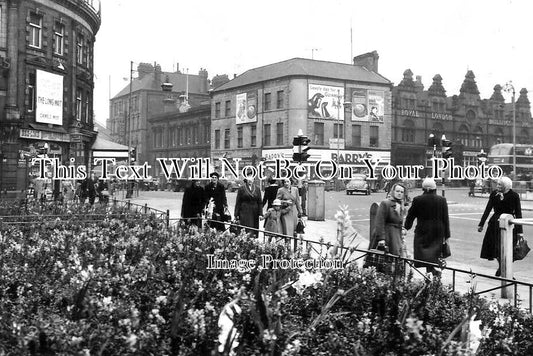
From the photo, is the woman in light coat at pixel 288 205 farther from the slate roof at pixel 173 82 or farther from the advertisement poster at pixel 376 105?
the slate roof at pixel 173 82

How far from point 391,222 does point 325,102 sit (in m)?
46.3

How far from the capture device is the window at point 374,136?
57219 millimetres

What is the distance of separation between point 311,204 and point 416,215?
41.7 ft

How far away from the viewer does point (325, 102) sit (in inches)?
2122

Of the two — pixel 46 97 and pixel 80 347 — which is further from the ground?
pixel 46 97

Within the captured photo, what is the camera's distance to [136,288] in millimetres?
5160

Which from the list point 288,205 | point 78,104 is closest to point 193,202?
point 288,205

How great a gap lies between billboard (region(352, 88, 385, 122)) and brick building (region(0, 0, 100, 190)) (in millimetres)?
28262

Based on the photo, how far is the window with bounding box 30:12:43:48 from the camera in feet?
103

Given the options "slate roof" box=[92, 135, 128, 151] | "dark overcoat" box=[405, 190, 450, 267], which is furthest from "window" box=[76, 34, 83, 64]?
"dark overcoat" box=[405, 190, 450, 267]

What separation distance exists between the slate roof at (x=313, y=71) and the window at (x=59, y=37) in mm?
24190

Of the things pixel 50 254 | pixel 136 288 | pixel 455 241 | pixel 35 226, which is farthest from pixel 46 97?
pixel 136 288

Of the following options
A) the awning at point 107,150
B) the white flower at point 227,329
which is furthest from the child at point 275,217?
the awning at point 107,150

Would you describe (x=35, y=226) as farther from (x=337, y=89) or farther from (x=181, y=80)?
(x=181, y=80)
